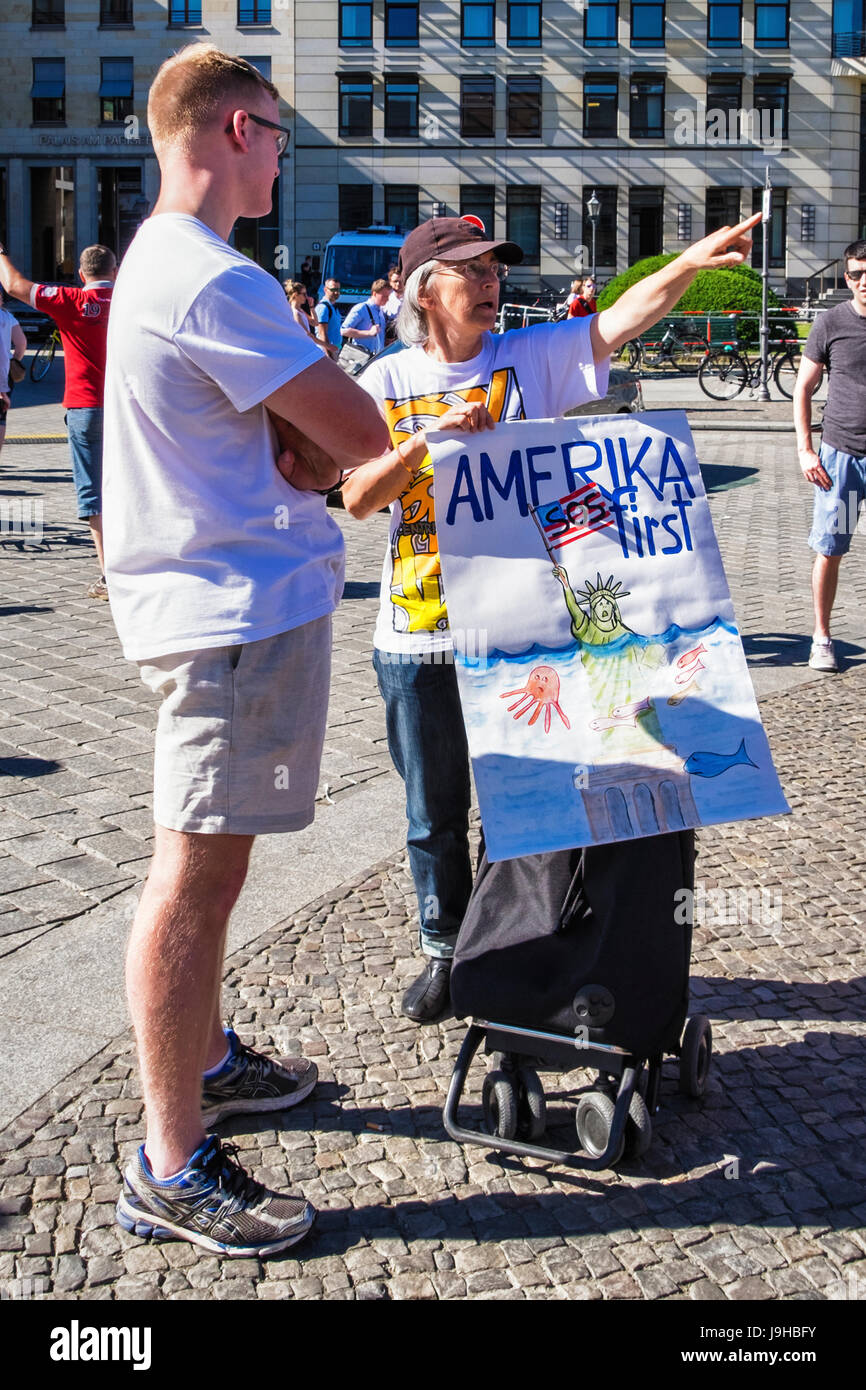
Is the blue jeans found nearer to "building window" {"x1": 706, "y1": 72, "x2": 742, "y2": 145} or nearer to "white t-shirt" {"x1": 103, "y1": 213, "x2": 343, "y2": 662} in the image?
"white t-shirt" {"x1": 103, "y1": 213, "x2": 343, "y2": 662}

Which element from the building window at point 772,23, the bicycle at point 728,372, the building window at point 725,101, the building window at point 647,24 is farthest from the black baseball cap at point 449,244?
the building window at point 772,23

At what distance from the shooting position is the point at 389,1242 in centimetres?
263

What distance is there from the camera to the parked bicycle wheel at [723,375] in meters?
22.9

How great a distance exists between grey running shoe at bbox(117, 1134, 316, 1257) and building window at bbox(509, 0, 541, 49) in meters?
53.2

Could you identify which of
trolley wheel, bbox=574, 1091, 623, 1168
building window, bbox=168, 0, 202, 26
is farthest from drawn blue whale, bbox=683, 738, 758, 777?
building window, bbox=168, 0, 202, 26

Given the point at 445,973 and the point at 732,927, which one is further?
the point at 732,927

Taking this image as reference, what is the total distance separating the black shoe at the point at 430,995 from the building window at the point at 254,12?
51.2 metres

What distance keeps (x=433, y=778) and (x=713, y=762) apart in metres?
0.82

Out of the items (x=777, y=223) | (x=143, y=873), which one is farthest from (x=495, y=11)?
(x=143, y=873)

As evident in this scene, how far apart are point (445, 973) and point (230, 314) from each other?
1.80m

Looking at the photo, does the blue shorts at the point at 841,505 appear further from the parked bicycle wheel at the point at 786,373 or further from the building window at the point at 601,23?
the building window at the point at 601,23

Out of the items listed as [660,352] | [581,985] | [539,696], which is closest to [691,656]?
[539,696]

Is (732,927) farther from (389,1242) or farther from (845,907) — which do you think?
(389,1242)

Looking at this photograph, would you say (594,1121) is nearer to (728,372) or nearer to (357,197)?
(728,372)
